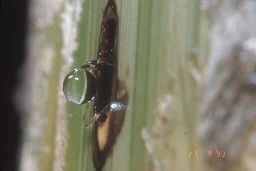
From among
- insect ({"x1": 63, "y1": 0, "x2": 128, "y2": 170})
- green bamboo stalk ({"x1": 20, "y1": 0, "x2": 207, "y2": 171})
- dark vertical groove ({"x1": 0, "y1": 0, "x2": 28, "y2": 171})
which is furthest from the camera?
dark vertical groove ({"x1": 0, "y1": 0, "x2": 28, "y2": 171})

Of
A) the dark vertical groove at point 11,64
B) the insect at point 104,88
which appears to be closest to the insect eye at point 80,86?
the insect at point 104,88

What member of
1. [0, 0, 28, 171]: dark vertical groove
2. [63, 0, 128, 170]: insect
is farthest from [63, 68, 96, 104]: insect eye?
[0, 0, 28, 171]: dark vertical groove

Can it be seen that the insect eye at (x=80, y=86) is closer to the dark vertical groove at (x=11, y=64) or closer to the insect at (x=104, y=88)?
the insect at (x=104, y=88)

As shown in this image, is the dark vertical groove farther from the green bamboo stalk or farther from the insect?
the insect

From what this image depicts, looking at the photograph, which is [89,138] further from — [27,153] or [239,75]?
[239,75]

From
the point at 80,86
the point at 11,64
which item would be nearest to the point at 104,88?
the point at 80,86

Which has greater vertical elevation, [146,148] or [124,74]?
[124,74]

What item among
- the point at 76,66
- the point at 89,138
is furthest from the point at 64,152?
the point at 76,66
